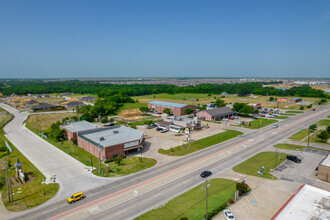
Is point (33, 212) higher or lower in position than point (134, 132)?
lower

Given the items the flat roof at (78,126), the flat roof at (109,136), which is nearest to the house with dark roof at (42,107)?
the flat roof at (78,126)

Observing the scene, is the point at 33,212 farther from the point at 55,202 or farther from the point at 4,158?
the point at 4,158

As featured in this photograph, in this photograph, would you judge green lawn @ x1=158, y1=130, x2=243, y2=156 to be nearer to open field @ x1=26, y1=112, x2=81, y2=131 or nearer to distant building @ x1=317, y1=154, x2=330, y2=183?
distant building @ x1=317, y1=154, x2=330, y2=183

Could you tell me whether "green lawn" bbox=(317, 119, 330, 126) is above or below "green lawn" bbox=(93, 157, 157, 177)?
above

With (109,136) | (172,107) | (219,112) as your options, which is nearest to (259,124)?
(219,112)

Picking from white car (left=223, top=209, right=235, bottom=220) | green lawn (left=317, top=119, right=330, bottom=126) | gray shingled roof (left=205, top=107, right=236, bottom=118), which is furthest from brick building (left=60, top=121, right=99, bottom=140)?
green lawn (left=317, top=119, right=330, bottom=126)

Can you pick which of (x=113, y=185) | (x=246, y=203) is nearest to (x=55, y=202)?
(x=113, y=185)
